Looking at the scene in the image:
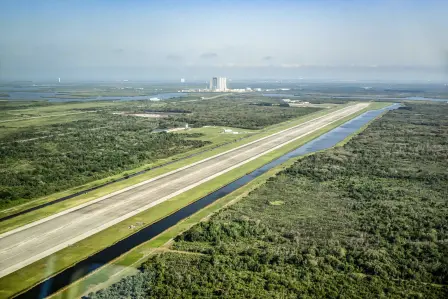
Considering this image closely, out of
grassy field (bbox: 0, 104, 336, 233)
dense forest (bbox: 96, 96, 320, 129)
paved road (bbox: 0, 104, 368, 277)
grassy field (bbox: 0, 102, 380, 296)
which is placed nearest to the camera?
grassy field (bbox: 0, 102, 380, 296)

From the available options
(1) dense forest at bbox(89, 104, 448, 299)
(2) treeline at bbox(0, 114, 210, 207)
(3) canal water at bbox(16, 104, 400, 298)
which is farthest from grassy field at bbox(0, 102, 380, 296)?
(2) treeline at bbox(0, 114, 210, 207)

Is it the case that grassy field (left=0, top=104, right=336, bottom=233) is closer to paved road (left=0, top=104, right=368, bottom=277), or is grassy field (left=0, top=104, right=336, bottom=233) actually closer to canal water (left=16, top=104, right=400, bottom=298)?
paved road (left=0, top=104, right=368, bottom=277)

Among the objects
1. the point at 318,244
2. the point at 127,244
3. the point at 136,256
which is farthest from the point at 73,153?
the point at 318,244

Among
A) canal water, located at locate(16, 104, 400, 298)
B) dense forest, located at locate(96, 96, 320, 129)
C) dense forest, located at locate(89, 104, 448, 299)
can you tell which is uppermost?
dense forest, located at locate(96, 96, 320, 129)

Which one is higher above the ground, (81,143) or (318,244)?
(81,143)

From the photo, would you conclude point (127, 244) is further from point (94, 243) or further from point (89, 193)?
point (89, 193)

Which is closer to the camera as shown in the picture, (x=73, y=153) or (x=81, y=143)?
(x=73, y=153)

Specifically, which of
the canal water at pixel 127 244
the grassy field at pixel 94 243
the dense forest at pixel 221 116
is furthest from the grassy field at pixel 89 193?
the dense forest at pixel 221 116
